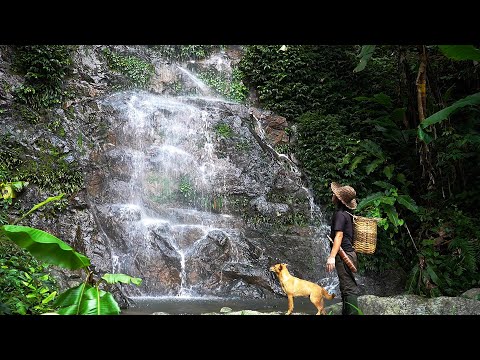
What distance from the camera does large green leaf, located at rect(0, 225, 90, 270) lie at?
10.2 ft

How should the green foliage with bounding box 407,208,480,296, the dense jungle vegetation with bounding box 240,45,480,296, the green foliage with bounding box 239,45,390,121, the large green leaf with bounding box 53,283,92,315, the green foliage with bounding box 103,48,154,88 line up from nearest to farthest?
the large green leaf with bounding box 53,283,92,315
the green foliage with bounding box 407,208,480,296
the dense jungle vegetation with bounding box 240,45,480,296
the green foliage with bounding box 239,45,390,121
the green foliage with bounding box 103,48,154,88

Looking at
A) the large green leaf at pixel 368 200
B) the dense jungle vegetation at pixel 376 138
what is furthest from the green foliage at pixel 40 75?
the large green leaf at pixel 368 200

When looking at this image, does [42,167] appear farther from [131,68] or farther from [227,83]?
[227,83]

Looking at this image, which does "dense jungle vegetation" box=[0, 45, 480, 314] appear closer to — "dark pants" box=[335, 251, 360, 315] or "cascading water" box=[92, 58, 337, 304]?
"cascading water" box=[92, 58, 337, 304]

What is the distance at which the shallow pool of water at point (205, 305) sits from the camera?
654 centimetres

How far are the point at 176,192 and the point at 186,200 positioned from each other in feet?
0.98

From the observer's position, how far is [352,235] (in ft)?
15.7

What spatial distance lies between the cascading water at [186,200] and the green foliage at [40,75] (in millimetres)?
1236

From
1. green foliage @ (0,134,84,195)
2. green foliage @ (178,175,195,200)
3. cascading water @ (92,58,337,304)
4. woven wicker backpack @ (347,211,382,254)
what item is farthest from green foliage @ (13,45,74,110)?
woven wicker backpack @ (347,211,382,254)

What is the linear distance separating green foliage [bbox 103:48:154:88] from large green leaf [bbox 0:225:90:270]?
9762mm

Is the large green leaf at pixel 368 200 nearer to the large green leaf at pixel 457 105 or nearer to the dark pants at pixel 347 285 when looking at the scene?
the large green leaf at pixel 457 105

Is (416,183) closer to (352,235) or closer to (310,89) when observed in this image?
(310,89)
